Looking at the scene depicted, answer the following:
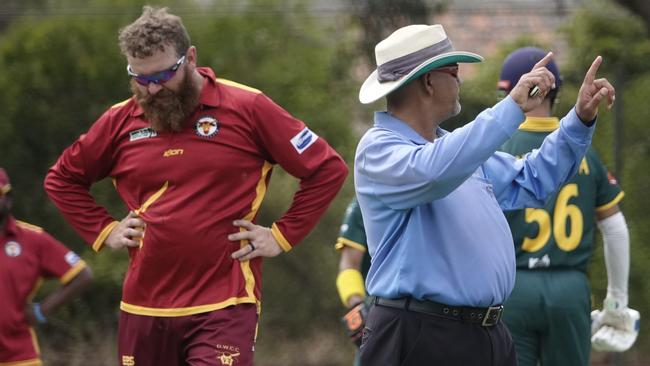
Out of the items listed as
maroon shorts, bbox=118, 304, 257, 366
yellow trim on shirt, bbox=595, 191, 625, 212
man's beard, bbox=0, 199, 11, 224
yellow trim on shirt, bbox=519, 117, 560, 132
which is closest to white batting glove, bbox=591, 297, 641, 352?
yellow trim on shirt, bbox=595, 191, 625, 212

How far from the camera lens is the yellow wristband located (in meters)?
7.22

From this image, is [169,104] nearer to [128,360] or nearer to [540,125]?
[128,360]

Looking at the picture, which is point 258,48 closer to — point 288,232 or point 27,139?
point 27,139

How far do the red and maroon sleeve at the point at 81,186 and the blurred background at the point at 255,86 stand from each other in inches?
164

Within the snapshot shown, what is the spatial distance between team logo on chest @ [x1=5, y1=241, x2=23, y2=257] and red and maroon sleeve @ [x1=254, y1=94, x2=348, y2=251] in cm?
211

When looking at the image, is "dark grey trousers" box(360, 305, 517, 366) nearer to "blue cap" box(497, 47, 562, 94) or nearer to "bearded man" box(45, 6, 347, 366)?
"bearded man" box(45, 6, 347, 366)

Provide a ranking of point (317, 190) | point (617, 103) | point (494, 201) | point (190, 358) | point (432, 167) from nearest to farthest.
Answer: point (432, 167), point (494, 201), point (190, 358), point (317, 190), point (617, 103)

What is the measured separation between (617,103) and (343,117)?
2360 millimetres

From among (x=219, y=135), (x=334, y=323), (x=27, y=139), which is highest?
(x=219, y=135)

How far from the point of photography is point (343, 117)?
10992 mm

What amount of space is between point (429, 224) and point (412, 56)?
661 millimetres

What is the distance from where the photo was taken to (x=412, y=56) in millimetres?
4867

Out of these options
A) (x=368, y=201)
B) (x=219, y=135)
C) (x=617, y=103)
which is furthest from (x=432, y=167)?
(x=617, y=103)

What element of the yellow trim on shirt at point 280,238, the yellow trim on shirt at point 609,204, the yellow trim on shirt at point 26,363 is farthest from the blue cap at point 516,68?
the yellow trim on shirt at point 26,363
